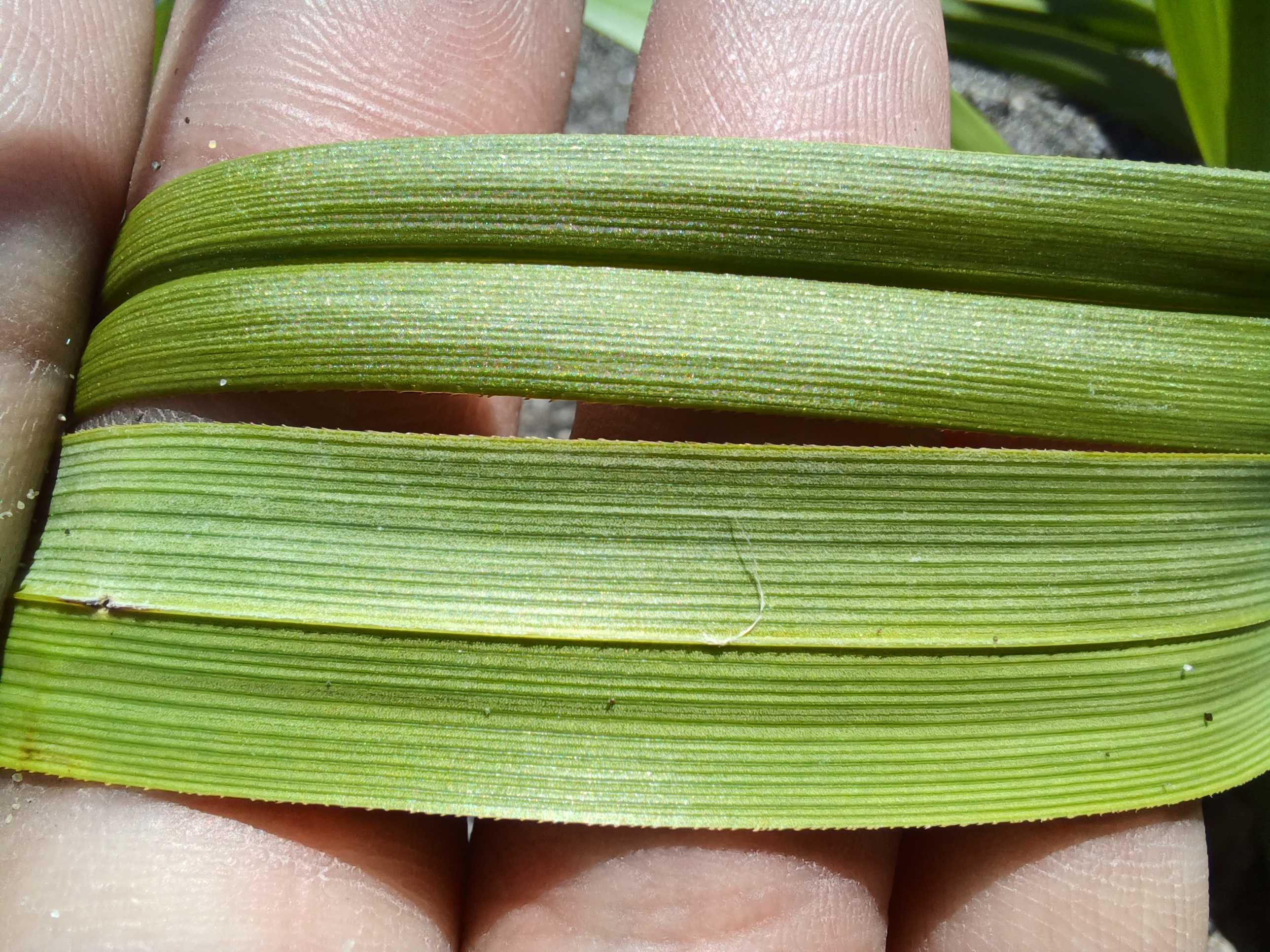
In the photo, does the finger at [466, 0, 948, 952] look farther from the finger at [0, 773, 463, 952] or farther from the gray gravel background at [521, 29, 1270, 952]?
the gray gravel background at [521, 29, 1270, 952]

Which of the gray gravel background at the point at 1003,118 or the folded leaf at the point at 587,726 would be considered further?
the gray gravel background at the point at 1003,118

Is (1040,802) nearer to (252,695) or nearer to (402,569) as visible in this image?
(402,569)

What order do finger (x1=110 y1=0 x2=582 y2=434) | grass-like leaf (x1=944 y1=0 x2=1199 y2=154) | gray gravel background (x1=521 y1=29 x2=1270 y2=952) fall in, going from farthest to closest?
grass-like leaf (x1=944 y1=0 x2=1199 y2=154), gray gravel background (x1=521 y1=29 x2=1270 y2=952), finger (x1=110 y1=0 x2=582 y2=434)

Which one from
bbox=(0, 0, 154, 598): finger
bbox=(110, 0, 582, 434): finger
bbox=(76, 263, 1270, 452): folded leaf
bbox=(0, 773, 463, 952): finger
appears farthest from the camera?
bbox=(110, 0, 582, 434): finger

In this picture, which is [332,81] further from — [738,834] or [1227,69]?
[1227,69]

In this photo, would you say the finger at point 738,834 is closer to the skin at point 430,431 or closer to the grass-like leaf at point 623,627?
the skin at point 430,431

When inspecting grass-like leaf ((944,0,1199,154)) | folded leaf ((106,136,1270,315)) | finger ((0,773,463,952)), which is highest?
grass-like leaf ((944,0,1199,154))

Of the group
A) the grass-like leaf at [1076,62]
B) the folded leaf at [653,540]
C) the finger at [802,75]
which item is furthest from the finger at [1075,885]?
the grass-like leaf at [1076,62]

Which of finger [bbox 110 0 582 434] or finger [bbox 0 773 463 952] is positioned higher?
finger [bbox 110 0 582 434]

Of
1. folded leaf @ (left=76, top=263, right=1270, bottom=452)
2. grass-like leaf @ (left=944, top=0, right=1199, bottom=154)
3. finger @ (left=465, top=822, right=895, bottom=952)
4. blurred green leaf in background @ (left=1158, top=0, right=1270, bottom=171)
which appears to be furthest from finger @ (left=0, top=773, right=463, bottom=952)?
grass-like leaf @ (left=944, top=0, right=1199, bottom=154)
